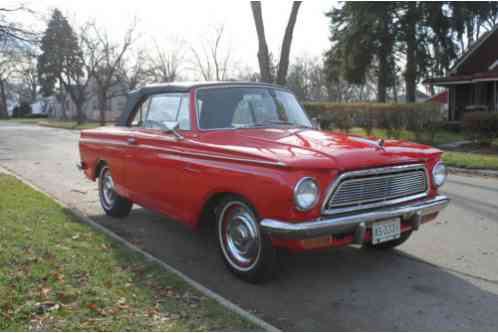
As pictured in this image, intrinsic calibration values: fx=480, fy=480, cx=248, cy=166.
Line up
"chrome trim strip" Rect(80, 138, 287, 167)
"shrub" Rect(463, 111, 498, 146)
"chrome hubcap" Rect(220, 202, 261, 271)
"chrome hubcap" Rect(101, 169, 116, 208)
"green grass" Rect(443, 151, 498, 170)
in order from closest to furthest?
1. "chrome trim strip" Rect(80, 138, 287, 167)
2. "chrome hubcap" Rect(220, 202, 261, 271)
3. "chrome hubcap" Rect(101, 169, 116, 208)
4. "green grass" Rect(443, 151, 498, 170)
5. "shrub" Rect(463, 111, 498, 146)

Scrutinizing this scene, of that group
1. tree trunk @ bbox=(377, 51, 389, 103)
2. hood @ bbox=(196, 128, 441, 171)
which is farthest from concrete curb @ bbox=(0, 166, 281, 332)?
tree trunk @ bbox=(377, 51, 389, 103)

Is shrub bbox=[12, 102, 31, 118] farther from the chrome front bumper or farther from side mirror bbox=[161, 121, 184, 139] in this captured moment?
the chrome front bumper

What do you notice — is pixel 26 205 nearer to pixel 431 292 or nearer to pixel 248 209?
pixel 248 209

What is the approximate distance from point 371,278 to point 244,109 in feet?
7.37

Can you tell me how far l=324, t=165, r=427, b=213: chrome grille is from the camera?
3973 millimetres

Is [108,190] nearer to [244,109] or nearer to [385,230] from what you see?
[244,109]

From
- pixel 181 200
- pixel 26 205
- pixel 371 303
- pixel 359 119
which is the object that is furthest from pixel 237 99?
pixel 359 119

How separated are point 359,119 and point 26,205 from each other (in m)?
14.5

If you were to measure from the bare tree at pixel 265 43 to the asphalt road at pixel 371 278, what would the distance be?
43.3ft

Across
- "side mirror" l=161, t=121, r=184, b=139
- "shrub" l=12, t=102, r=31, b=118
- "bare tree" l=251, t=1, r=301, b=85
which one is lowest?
"side mirror" l=161, t=121, r=184, b=139

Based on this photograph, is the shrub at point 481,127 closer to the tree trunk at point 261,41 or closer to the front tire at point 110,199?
the tree trunk at point 261,41

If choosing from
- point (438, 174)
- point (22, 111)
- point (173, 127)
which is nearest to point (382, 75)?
point (438, 174)

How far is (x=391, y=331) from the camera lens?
11.4 feet

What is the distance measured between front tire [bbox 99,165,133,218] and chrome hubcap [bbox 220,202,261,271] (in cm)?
273
